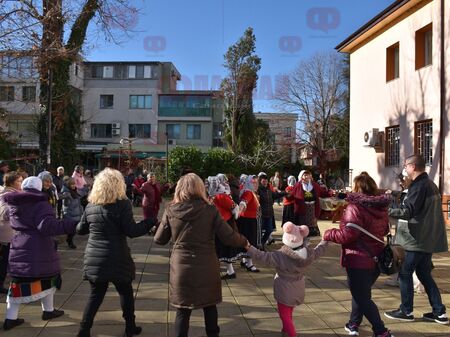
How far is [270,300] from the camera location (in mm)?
6270

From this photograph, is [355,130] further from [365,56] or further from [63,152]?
[63,152]

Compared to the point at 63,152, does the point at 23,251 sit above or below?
below

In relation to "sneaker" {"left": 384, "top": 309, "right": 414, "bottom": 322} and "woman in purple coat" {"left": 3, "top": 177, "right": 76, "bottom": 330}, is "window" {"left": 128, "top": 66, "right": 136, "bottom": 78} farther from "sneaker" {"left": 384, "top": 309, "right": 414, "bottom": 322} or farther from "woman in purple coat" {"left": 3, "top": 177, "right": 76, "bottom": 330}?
"sneaker" {"left": 384, "top": 309, "right": 414, "bottom": 322}

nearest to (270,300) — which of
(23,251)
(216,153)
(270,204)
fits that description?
(23,251)

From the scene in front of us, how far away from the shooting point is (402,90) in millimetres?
16406

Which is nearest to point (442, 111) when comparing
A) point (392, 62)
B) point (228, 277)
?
point (392, 62)

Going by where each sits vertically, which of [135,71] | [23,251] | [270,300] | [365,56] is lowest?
[270,300]

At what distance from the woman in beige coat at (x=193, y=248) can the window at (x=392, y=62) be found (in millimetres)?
15140

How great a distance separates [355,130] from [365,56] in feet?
10.4

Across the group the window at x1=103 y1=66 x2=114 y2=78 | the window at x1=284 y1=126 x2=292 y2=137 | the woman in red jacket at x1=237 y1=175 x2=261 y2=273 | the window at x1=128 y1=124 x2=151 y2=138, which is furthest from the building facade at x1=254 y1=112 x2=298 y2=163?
the woman in red jacket at x1=237 y1=175 x2=261 y2=273

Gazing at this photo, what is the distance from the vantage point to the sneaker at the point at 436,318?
5211 mm

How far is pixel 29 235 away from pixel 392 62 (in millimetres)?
15965

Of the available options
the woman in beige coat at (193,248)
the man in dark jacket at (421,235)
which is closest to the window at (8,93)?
the woman in beige coat at (193,248)

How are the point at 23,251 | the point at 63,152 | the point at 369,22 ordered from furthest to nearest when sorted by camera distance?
the point at 63,152 < the point at 369,22 < the point at 23,251
